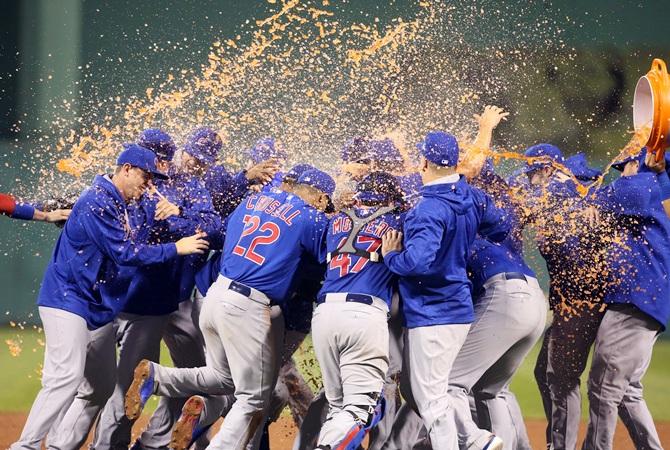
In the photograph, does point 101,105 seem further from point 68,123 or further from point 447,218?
point 447,218

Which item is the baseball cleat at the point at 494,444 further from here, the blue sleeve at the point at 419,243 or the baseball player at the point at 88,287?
the baseball player at the point at 88,287

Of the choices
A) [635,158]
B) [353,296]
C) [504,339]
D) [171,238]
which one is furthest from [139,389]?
[635,158]

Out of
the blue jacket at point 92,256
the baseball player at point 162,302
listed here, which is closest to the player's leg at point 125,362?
the baseball player at point 162,302

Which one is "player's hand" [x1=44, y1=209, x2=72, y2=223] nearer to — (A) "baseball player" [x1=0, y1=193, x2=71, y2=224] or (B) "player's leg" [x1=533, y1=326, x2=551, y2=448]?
(A) "baseball player" [x1=0, y1=193, x2=71, y2=224]

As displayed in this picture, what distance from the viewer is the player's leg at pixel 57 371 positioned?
5613 millimetres

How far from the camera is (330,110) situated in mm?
10891

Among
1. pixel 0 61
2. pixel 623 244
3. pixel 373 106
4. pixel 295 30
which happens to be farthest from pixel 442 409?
pixel 0 61

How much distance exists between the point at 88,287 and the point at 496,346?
247 cm

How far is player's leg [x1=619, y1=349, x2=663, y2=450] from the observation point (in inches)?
250

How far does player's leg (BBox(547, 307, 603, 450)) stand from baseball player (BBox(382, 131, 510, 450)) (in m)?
1.19

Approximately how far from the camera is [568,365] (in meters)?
6.57

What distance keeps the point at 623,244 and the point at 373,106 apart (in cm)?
458

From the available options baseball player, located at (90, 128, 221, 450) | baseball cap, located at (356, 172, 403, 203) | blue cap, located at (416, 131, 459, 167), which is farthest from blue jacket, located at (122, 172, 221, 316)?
blue cap, located at (416, 131, 459, 167)

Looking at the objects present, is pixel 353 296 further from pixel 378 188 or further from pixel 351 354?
pixel 378 188
